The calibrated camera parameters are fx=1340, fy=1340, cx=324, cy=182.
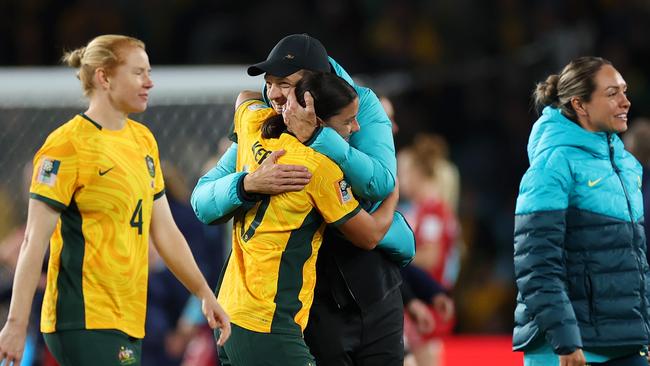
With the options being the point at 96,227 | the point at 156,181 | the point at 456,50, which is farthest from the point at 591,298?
the point at 456,50

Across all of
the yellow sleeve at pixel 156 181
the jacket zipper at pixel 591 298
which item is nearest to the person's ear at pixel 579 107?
the jacket zipper at pixel 591 298

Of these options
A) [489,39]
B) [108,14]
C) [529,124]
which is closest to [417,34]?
[489,39]

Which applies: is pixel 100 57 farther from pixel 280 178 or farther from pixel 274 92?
pixel 280 178

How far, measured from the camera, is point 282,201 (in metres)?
Result: 4.16

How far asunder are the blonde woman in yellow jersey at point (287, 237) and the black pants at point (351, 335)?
19cm

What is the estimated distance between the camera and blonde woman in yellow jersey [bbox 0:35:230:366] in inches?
A: 173

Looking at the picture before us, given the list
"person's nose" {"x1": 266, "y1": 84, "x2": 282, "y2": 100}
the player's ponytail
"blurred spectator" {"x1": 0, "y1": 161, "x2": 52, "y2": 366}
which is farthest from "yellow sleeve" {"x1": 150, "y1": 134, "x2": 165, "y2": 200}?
"blurred spectator" {"x1": 0, "y1": 161, "x2": 52, "y2": 366}

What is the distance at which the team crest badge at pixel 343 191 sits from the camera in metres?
4.16

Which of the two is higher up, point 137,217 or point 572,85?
point 572,85

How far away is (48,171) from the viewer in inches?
175

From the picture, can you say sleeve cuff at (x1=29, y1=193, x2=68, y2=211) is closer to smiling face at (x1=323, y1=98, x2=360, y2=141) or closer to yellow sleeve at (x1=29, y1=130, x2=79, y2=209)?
yellow sleeve at (x1=29, y1=130, x2=79, y2=209)

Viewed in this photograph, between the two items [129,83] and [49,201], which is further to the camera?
[129,83]

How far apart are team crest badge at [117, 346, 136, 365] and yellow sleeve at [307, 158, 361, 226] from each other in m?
0.89

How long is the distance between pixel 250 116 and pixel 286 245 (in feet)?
1.64
